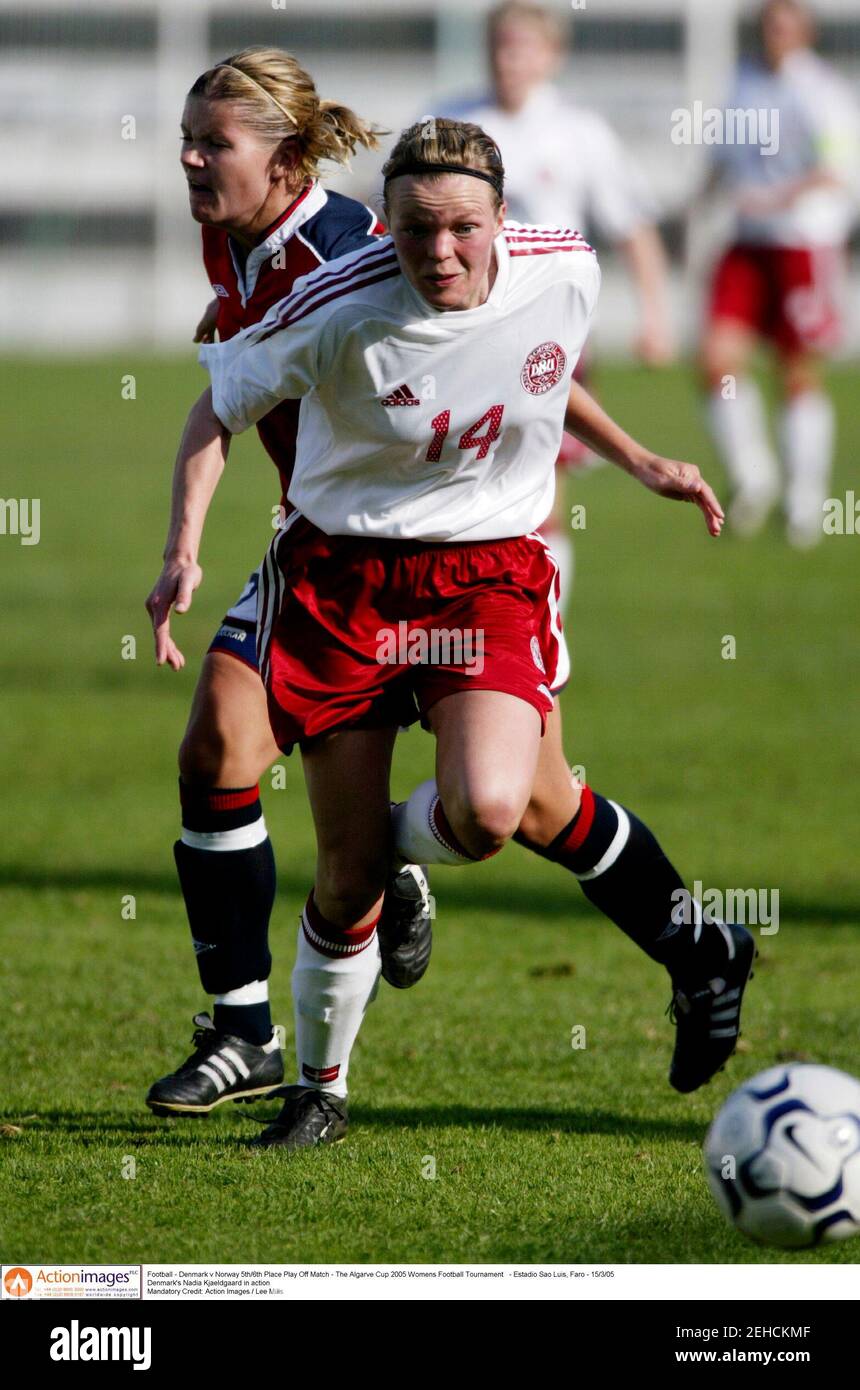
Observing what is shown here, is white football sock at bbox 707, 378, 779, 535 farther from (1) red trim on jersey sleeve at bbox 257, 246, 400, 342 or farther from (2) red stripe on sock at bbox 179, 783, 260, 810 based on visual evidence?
(1) red trim on jersey sleeve at bbox 257, 246, 400, 342

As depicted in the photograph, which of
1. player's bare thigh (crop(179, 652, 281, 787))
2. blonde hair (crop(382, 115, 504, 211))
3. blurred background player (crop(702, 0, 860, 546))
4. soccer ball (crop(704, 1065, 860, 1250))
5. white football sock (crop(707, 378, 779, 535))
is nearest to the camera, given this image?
soccer ball (crop(704, 1065, 860, 1250))

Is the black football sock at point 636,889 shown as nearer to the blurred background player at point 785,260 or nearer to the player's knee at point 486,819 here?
the player's knee at point 486,819

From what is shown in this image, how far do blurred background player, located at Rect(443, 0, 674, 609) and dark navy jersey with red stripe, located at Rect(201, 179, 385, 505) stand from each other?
4262 millimetres

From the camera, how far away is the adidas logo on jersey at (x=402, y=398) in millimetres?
3832

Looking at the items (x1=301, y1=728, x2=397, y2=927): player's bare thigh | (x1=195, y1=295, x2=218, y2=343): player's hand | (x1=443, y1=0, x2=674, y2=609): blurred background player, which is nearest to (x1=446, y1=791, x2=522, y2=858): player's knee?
(x1=301, y1=728, x2=397, y2=927): player's bare thigh

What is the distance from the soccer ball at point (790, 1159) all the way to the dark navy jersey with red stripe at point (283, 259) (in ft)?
5.31

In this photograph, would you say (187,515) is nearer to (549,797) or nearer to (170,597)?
(170,597)

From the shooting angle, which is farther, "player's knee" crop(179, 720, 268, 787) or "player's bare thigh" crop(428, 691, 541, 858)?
"player's knee" crop(179, 720, 268, 787)

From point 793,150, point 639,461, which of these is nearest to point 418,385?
point 639,461

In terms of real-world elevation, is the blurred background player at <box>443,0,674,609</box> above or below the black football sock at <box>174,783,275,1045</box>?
above

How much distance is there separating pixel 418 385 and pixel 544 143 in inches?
Answer: 228

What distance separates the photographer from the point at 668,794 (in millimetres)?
7980

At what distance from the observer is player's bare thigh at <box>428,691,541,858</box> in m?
3.78
